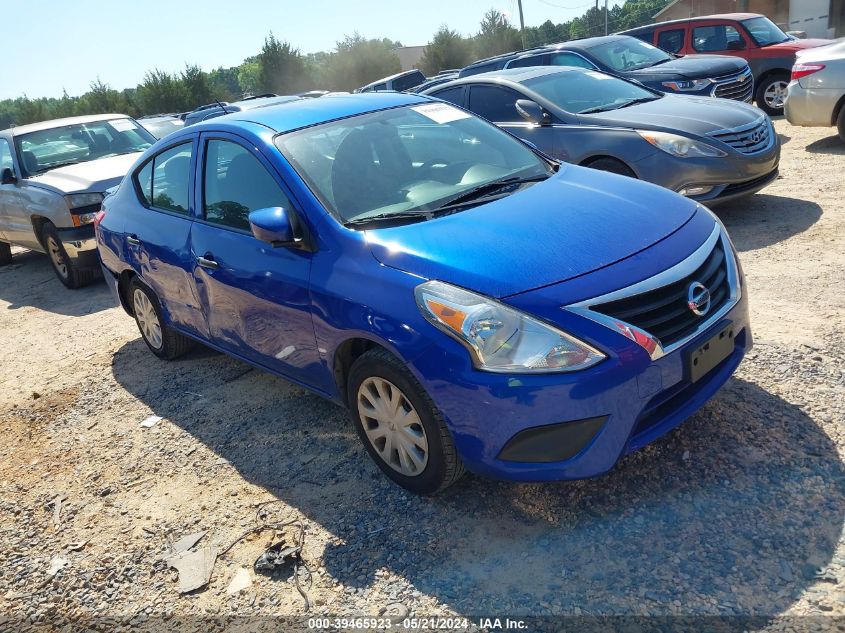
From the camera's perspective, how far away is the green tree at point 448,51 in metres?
43.5

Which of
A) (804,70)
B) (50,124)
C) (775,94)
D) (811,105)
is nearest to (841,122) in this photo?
(811,105)

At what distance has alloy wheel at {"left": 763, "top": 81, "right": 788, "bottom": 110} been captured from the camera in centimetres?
1200

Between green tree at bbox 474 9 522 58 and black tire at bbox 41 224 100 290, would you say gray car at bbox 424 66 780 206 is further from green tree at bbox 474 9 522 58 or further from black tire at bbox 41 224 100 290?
green tree at bbox 474 9 522 58

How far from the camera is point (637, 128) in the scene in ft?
21.0

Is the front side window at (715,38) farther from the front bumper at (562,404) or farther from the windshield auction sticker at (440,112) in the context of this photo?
the front bumper at (562,404)

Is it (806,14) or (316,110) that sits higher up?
(316,110)

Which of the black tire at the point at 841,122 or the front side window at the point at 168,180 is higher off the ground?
the front side window at the point at 168,180

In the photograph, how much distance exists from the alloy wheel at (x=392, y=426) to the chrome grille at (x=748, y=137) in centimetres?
447

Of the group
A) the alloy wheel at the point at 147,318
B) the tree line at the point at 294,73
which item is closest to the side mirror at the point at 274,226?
the alloy wheel at the point at 147,318

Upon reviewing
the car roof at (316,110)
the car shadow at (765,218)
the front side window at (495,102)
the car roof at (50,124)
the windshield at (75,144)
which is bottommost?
the car shadow at (765,218)

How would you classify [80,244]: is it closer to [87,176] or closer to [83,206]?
[83,206]

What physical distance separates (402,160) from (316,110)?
26.7 inches

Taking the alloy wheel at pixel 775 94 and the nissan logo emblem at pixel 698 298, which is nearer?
the nissan logo emblem at pixel 698 298

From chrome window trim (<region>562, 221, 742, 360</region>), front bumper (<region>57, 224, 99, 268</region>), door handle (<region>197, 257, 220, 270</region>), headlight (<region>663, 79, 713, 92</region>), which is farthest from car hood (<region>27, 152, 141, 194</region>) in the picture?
headlight (<region>663, 79, 713, 92</region>)
